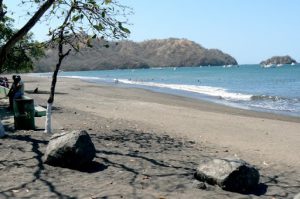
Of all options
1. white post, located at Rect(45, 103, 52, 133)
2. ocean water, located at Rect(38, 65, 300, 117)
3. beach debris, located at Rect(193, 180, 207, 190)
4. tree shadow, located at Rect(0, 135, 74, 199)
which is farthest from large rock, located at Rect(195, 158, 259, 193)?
ocean water, located at Rect(38, 65, 300, 117)

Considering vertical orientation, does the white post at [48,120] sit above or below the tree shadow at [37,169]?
above

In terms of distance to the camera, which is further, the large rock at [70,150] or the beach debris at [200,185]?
the large rock at [70,150]

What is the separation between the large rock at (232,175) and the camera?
8.52 meters

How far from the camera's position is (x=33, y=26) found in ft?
37.3

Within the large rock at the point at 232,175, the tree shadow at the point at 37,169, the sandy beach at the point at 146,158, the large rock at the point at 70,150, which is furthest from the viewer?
the large rock at the point at 70,150

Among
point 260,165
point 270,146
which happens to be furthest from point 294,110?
point 260,165

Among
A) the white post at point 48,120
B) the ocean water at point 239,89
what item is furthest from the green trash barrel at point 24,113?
the ocean water at point 239,89

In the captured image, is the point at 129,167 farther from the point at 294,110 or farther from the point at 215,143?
the point at 294,110

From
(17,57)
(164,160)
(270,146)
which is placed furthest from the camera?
(17,57)

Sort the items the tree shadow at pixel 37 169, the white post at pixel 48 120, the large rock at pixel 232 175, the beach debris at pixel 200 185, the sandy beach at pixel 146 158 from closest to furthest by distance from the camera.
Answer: the tree shadow at pixel 37 169 → the sandy beach at pixel 146 158 → the large rock at pixel 232 175 → the beach debris at pixel 200 185 → the white post at pixel 48 120

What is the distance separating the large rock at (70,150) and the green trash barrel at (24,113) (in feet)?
12.8

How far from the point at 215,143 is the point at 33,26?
5.99 m

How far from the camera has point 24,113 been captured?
13289 millimetres

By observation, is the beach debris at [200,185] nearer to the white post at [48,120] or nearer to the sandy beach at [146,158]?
the sandy beach at [146,158]
